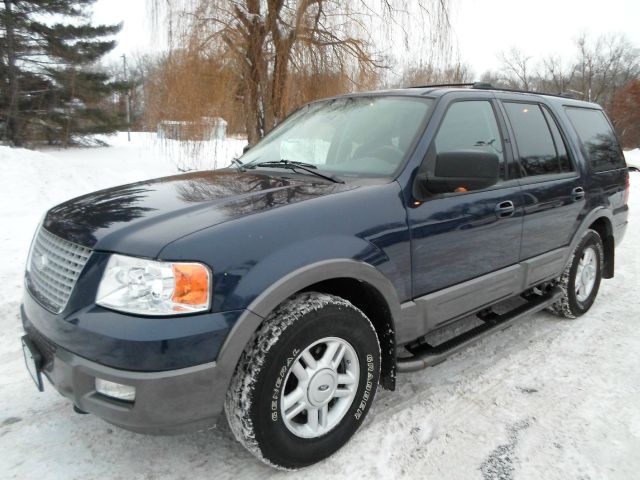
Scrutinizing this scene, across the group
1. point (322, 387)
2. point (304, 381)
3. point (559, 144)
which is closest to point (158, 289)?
point (304, 381)

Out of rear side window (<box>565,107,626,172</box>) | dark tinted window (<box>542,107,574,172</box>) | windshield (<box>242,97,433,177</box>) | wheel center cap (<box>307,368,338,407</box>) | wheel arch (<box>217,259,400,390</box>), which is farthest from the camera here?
rear side window (<box>565,107,626,172</box>)

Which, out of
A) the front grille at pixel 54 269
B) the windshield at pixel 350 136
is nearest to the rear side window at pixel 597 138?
the windshield at pixel 350 136

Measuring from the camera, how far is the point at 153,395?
187 cm

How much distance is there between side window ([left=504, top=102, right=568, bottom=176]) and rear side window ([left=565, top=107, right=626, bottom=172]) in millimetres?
492

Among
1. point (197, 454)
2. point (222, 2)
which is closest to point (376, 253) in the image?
point (197, 454)

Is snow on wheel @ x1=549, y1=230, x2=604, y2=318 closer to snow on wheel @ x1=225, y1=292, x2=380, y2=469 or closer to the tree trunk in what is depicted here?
snow on wheel @ x1=225, y1=292, x2=380, y2=469

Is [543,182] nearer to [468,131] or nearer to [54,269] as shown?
[468,131]

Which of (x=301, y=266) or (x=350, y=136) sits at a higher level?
(x=350, y=136)

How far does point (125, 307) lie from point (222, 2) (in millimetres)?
7908

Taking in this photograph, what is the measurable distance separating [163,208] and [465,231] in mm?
1733

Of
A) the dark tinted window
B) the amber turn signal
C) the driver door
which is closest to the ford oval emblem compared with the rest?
the amber turn signal

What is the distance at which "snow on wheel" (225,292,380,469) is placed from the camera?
6.82 feet

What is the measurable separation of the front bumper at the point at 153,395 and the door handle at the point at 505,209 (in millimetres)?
2052

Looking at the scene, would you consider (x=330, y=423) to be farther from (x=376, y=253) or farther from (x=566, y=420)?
(x=566, y=420)
